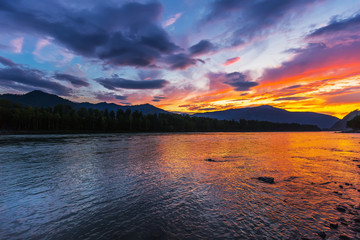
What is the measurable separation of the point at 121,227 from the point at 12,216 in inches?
302

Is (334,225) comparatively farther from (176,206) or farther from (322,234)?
(176,206)

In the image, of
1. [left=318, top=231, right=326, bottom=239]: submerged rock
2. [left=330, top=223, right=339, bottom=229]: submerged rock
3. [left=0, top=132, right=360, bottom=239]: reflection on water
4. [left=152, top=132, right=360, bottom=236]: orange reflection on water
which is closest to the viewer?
[left=318, top=231, right=326, bottom=239]: submerged rock

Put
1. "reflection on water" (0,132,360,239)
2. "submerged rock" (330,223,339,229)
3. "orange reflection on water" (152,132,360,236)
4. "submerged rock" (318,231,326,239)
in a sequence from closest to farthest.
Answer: "submerged rock" (318,231,326,239), "reflection on water" (0,132,360,239), "submerged rock" (330,223,339,229), "orange reflection on water" (152,132,360,236)

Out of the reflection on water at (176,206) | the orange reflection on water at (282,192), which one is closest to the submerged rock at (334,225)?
the reflection on water at (176,206)

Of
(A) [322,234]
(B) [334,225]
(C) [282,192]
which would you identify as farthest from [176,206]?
(C) [282,192]

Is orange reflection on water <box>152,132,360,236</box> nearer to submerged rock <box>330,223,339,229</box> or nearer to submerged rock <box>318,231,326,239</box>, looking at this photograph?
submerged rock <box>330,223,339,229</box>

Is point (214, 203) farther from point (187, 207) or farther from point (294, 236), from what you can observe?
point (294, 236)

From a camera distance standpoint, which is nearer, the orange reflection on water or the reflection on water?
the reflection on water

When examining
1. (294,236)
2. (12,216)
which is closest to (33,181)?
(12,216)

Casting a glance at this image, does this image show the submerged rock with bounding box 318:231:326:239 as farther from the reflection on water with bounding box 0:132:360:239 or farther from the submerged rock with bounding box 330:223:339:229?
the submerged rock with bounding box 330:223:339:229

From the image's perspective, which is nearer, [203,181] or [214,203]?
[214,203]

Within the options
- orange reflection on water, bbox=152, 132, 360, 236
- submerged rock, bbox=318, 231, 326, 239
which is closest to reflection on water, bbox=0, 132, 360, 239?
orange reflection on water, bbox=152, 132, 360, 236

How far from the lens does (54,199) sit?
14016 millimetres

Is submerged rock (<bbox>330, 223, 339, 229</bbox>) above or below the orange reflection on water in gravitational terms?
above
